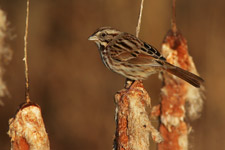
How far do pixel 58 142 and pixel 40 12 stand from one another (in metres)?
1.94

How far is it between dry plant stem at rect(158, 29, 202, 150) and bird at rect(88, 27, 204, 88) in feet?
0.96

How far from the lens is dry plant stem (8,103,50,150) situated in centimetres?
263

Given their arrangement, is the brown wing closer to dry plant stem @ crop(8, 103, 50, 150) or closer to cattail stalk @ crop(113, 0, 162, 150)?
cattail stalk @ crop(113, 0, 162, 150)

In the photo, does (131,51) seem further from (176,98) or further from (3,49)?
(3,49)

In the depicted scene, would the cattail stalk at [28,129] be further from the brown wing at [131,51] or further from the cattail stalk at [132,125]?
the brown wing at [131,51]

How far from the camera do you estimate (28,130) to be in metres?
2.67

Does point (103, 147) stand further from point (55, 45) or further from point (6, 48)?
point (6, 48)

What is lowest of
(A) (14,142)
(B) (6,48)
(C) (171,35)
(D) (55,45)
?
(A) (14,142)

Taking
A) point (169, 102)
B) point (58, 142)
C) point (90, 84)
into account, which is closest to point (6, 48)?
point (169, 102)

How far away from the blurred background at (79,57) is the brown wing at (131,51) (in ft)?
5.72

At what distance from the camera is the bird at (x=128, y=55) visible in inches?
163

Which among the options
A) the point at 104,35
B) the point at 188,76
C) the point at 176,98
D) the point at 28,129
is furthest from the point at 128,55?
the point at 28,129

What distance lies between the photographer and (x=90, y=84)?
20.6 feet

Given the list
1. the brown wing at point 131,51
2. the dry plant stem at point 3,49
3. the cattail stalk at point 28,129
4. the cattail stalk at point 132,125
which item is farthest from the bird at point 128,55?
the cattail stalk at point 28,129
